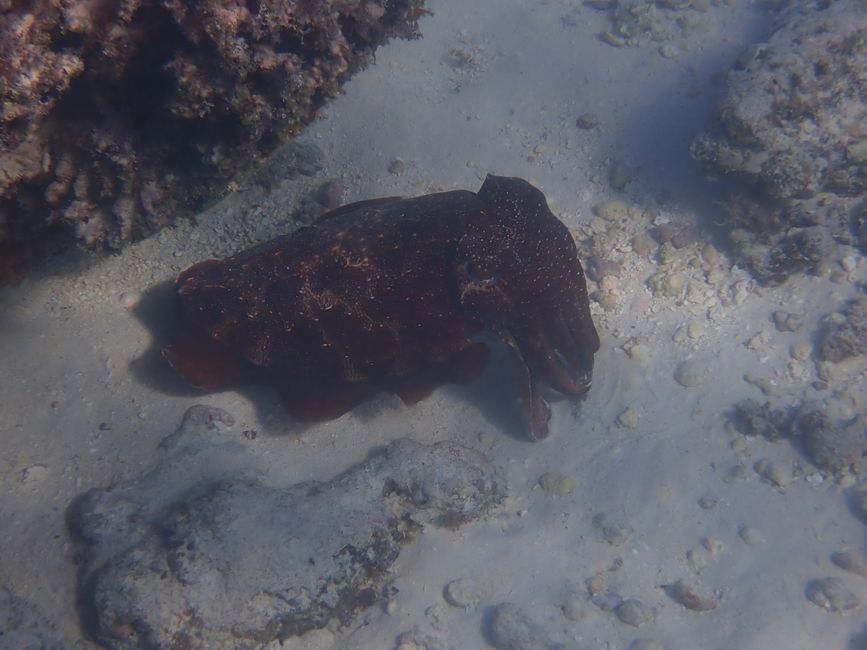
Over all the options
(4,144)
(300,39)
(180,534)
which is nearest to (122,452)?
(180,534)

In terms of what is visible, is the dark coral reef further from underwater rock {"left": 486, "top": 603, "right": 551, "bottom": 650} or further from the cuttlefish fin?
underwater rock {"left": 486, "top": 603, "right": 551, "bottom": 650}

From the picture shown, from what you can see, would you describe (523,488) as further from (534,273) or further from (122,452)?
(122,452)

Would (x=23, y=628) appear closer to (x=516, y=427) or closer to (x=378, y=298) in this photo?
(x=378, y=298)

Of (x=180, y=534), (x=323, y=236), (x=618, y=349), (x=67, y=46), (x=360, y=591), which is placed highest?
(x=67, y=46)

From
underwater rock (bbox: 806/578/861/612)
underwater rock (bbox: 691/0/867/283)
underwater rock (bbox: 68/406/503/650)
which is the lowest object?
underwater rock (bbox: 68/406/503/650)

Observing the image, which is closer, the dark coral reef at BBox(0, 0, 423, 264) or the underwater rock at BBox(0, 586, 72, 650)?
the dark coral reef at BBox(0, 0, 423, 264)

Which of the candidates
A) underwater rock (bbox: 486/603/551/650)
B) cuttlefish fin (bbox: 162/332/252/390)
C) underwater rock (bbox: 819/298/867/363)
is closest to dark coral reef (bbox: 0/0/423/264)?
cuttlefish fin (bbox: 162/332/252/390)
